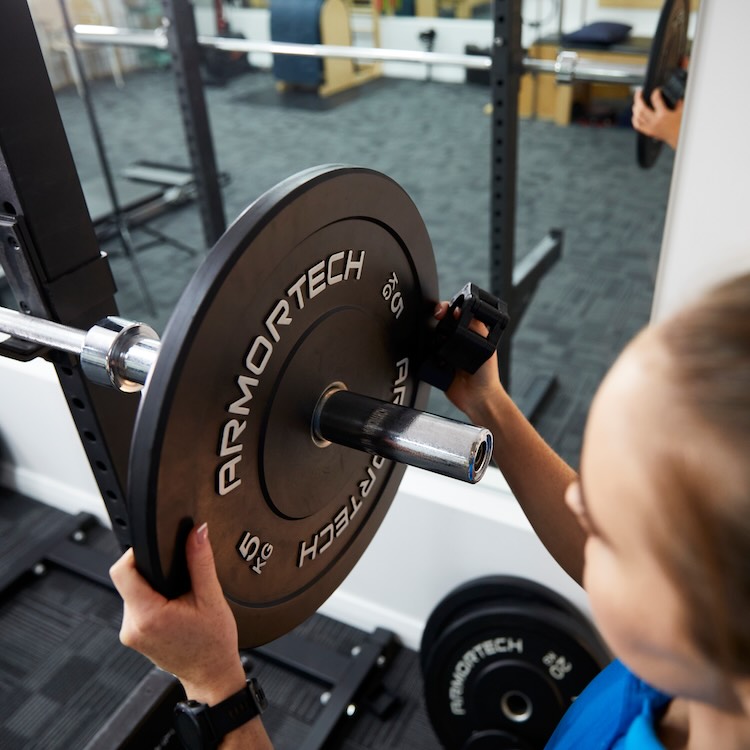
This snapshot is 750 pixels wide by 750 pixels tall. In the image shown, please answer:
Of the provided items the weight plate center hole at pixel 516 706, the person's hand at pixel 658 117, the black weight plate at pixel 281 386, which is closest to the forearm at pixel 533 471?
the black weight plate at pixel 281 386

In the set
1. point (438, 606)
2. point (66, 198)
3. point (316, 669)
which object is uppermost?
point (66, 198)

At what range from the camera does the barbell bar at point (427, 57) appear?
1.67m

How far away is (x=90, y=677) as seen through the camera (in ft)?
5.80

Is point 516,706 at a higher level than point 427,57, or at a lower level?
lower

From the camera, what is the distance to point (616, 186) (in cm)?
420

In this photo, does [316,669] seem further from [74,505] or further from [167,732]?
[74,505]

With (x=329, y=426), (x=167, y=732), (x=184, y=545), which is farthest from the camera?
(x=167, y=732)

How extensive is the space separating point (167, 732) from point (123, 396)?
2.44 feet

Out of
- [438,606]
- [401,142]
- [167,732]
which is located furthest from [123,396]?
[401,142]

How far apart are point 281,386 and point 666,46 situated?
1.42 m

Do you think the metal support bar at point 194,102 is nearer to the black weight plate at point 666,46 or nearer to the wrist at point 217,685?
the black weight plate at point 666,46

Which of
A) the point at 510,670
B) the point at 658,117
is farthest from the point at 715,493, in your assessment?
the point at 658,117

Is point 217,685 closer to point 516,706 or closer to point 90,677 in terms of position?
point 516,706

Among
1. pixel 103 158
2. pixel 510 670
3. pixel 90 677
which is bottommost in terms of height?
pixel 90 677
